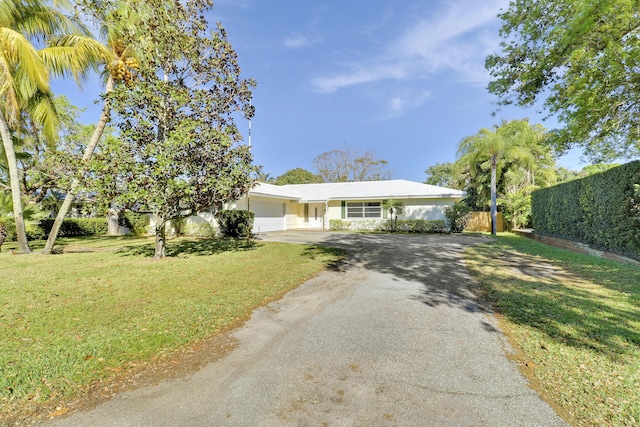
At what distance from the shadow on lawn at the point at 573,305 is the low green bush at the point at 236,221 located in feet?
40.6

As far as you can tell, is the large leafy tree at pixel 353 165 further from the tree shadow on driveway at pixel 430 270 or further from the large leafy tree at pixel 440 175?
the tree shadow on driveway at pixel 430 270

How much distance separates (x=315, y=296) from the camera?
5.52 meters

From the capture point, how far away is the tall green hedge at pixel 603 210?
298 inches

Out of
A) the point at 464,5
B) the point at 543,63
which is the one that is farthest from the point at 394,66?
the point at 543,63

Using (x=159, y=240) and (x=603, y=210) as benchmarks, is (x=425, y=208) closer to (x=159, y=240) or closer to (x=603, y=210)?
(x=603, y=210)

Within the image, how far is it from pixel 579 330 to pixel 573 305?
1.16 metres

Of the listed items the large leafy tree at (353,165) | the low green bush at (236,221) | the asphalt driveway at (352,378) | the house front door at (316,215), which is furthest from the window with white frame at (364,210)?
the large leafy tree at (353,165)

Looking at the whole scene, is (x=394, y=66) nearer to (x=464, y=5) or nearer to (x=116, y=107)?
(x=464, y=5)

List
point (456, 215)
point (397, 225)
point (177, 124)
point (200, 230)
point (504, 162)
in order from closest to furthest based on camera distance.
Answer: point (177, 124)
point (200, 230)
point (456, 215)
point (397, 225)
point (504, 162)

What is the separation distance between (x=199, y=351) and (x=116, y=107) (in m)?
7.60

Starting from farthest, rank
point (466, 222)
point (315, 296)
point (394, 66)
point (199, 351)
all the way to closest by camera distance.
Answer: point (466, 222)
point (394, 66)
point (315, 296)
point (199, 351)

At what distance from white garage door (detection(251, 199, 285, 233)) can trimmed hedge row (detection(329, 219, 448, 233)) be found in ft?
13.3

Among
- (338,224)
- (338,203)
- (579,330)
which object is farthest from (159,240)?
(338,203)

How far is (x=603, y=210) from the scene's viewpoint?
29.3ft
